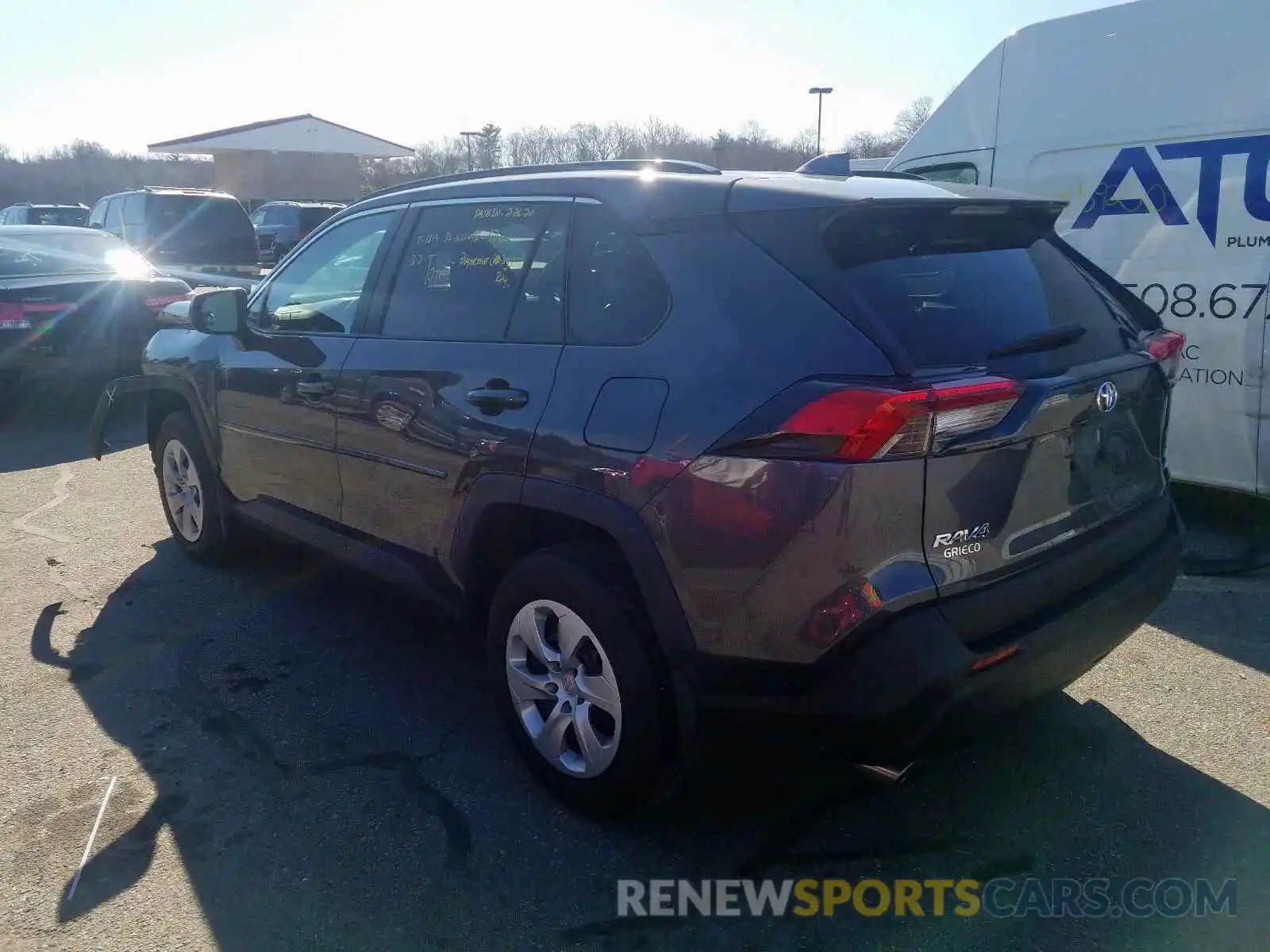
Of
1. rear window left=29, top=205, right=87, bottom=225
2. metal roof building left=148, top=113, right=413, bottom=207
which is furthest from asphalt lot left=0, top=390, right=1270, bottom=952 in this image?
metal roof building left=148, top=113, right=413, bottom=207

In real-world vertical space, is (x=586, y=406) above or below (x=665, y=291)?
below

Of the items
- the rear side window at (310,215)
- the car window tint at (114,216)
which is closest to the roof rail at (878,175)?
the car window tint at (114,216)

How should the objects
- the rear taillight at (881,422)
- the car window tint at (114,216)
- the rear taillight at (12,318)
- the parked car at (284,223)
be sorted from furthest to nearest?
the parked car at (284,223)
the car window tint at (114,216)
the rear taillight at (12,318)
the rear taillight at (881,422)

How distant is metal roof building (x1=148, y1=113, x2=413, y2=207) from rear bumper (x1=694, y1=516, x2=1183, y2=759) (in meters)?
48.0

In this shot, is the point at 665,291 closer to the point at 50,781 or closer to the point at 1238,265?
the point at 50,781

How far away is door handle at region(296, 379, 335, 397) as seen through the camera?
149 inches

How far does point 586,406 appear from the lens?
9.07 ft

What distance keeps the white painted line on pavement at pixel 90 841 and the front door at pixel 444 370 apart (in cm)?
110

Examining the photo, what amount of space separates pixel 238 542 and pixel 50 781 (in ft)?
6.26

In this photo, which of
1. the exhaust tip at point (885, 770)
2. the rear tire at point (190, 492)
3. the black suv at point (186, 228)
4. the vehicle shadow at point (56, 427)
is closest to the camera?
the exhaust tip at point (885, 770)

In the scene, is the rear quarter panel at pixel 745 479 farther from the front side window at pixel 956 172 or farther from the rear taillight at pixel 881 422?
the front side window at pixel 956 172

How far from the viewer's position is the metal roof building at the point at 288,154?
156 feet

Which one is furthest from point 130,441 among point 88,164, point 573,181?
point 88,164

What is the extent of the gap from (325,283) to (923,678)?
296cm
